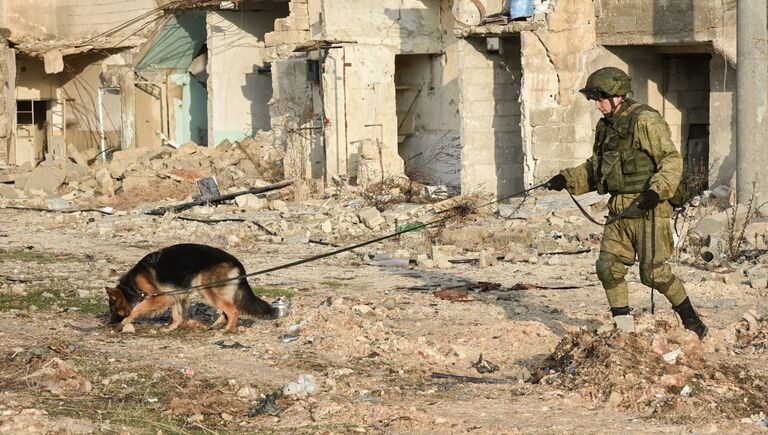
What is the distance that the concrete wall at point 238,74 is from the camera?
1078 inches

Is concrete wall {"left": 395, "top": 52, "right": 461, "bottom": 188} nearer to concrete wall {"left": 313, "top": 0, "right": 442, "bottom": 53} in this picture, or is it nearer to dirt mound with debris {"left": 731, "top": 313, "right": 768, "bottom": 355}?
concrete wall {"left": 313, "top": 0, "right": 442, "bottom": 53}

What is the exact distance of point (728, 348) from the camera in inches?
314

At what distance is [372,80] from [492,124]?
4139 mm

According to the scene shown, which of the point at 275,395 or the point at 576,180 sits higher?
the point at 576,180

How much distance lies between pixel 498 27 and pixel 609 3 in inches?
61.0

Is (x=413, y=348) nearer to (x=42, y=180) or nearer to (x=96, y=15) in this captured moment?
(x=42, y=180)

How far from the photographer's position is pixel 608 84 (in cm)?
755

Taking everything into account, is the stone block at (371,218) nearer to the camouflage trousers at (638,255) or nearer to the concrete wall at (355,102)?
the concrete wall at (355,102)

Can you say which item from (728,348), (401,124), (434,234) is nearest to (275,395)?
(728,348)

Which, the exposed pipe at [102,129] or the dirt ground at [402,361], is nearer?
the dirt ground at [402,361]

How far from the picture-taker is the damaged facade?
16453 mm

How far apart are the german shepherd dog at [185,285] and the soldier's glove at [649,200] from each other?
9.83ft

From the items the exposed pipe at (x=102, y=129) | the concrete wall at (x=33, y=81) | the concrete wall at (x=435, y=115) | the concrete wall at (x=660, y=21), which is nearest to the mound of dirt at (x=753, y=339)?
the concrete wall at (x=660, y=21)

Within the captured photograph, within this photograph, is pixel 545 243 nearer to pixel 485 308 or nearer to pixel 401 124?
pixel 485 308
